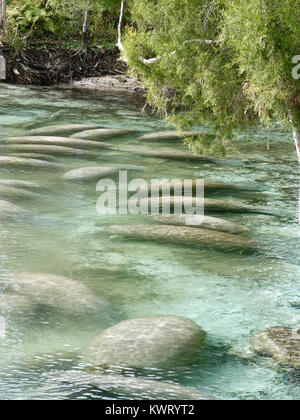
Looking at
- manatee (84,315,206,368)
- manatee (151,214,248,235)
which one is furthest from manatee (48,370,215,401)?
manatee (151,214,248,235)

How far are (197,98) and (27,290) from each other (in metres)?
4.11

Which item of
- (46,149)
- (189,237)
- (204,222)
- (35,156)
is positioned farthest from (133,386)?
(46,149)

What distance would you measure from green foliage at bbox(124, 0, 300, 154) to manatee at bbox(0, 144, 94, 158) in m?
3.22

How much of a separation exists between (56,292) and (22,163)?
585 centimetres

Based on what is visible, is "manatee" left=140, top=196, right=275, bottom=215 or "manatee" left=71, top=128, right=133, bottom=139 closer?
"manatee" left=140, top=196, right=275, bottom=215

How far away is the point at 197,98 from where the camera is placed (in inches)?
358

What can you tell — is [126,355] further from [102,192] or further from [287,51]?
[102,192]

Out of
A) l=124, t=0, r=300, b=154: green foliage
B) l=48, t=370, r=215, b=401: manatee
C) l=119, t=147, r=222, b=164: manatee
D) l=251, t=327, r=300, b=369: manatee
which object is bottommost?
l=48, t=370, r=215, b=401: manatee

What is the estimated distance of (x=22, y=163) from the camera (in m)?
11.4

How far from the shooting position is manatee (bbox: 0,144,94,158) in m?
12.7

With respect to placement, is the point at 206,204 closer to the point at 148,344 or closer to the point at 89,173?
the point at 89,173

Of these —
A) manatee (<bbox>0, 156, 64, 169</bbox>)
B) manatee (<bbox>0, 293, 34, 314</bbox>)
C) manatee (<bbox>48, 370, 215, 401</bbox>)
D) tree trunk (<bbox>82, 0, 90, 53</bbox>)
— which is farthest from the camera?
tree trunk (<bbox>82, 0, 90, 53</bbox>)

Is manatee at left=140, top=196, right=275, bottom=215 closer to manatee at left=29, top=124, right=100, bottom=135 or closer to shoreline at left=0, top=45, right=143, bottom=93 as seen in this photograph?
manatee at left=29, top=124, right=100, bottom=135

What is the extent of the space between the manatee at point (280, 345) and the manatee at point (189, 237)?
2356 millimetres
